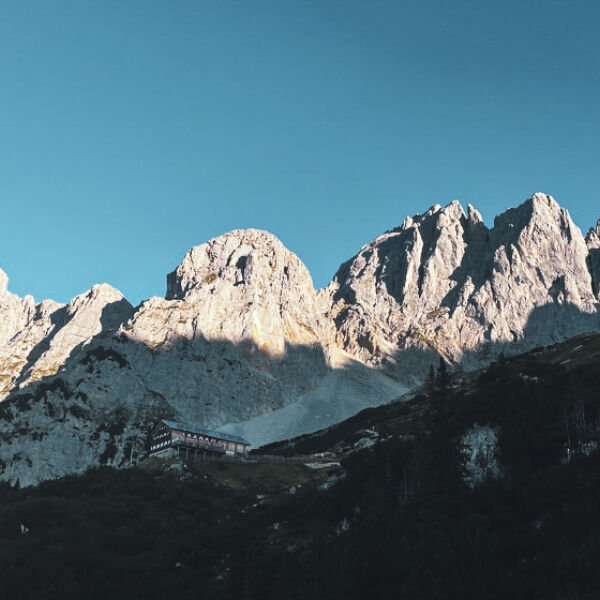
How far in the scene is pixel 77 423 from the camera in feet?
563

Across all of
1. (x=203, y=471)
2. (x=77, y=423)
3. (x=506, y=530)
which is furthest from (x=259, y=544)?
(x=77, y=423)

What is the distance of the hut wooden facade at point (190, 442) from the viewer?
5468 inches

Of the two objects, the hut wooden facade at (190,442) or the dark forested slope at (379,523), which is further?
the hut wooden facade at (190,442)

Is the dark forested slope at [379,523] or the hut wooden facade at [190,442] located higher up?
the hut wooden facade at [190,442]

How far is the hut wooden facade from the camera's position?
13888 cm

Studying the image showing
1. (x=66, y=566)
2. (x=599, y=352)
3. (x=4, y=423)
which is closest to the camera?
(x=66, y=566)

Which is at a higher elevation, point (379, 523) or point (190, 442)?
point (190, 442)

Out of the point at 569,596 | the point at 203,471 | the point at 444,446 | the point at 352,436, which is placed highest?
the point at 352,436

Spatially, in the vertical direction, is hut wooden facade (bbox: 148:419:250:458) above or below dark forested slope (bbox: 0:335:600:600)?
above

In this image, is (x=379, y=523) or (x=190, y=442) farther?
(x=190, y=442)

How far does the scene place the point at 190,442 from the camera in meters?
141

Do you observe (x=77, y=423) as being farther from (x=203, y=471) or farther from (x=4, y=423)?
(x=203, y=471)

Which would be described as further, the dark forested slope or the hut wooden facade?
the hut wooden facade

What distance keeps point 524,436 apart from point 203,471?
205ft
